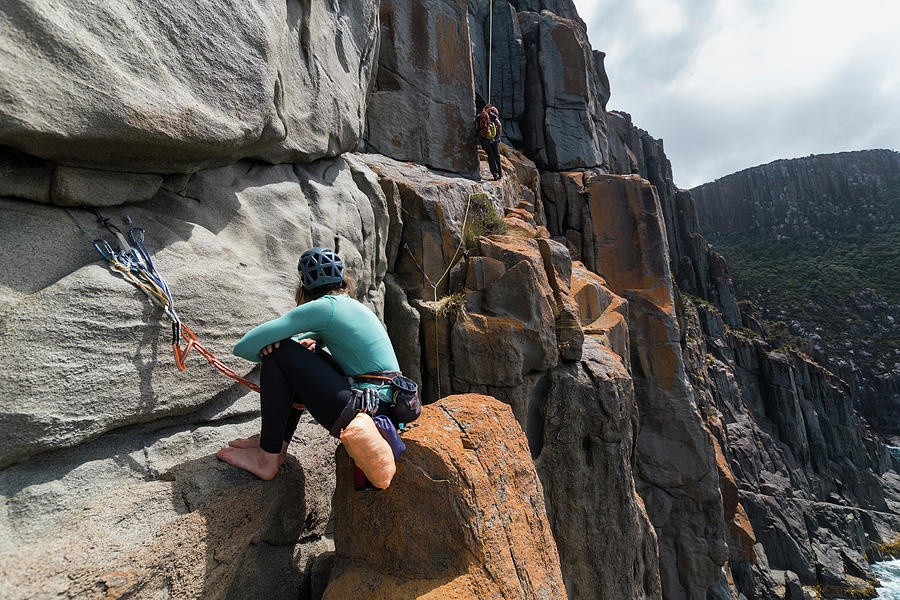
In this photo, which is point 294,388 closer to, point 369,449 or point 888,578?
point 369,449

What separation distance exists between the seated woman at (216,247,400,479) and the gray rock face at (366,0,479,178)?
8.12 meters

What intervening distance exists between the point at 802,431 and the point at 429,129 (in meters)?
43.6

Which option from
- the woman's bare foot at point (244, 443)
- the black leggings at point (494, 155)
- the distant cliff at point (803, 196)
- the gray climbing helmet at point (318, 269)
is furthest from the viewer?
the distant cliff at point (803, 196)

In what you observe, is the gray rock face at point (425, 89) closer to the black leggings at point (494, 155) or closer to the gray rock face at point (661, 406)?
the black leggings at point (494, 155)

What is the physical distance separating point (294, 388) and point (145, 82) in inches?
96.6

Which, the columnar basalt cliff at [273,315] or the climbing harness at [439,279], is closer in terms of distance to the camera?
the columnar basalt cliff at [273,315]

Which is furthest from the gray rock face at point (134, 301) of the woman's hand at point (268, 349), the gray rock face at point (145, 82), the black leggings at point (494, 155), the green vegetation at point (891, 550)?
the green vegetation at point (891, 550)

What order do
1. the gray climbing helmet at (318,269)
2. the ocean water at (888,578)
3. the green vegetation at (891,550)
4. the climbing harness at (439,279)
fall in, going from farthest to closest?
the green vegetation at (891,550) → the ocean water at (888,578) → the climbing harness at (439,279) → the gray climbing helmet at (318,269)

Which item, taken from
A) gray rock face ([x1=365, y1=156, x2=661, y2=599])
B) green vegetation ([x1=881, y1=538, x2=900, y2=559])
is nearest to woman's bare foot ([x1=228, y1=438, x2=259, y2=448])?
gray rock face ([x1=365, y1=156, x2=661, y2=599])

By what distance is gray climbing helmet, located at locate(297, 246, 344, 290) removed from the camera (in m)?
3.38

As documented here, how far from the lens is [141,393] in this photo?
10.7 feet

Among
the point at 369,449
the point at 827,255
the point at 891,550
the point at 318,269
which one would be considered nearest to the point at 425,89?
the point at 318,269

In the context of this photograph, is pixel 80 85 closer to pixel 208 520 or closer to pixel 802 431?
pixel 208 520

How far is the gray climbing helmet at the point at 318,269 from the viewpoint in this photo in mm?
3381
